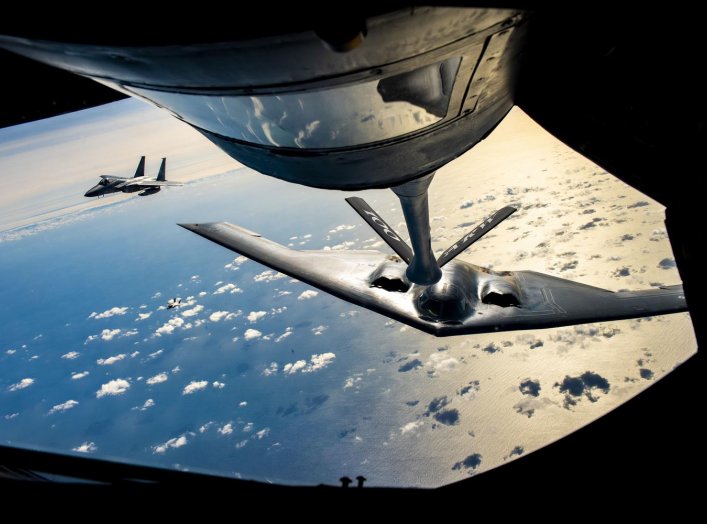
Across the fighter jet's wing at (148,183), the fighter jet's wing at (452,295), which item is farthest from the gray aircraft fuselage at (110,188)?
the fighter jet's wing at (452,295)

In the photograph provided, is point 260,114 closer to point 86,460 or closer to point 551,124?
point 551,124

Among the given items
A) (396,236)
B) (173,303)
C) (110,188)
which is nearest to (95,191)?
(110,188)

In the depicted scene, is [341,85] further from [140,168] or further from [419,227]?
[140,168]

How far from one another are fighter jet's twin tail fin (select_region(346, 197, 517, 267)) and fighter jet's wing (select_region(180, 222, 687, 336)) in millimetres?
508

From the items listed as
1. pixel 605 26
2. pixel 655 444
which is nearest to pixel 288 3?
pixel 605 26

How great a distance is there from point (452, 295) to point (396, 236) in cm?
268

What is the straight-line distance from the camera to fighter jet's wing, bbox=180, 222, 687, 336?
8.76m

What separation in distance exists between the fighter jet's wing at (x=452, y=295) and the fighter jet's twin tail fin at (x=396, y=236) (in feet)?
1.67

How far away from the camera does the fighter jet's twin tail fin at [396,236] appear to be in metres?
9.52

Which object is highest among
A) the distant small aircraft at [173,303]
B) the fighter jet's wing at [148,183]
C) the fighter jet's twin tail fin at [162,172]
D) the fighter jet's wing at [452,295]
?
the fighter jet's twin tail fin at [162,172]

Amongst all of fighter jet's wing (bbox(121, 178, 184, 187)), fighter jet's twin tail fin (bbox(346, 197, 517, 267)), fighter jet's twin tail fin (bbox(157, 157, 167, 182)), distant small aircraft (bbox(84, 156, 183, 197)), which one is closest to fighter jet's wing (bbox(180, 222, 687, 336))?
fighter jet's twin tail fin (bbox(346, 197, 517, 267))

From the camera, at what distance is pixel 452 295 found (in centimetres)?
995

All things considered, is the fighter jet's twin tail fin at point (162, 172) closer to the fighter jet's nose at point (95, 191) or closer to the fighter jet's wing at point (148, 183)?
the fighter jet's wing at point (148, 183)

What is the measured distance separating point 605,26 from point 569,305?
31.5ft
